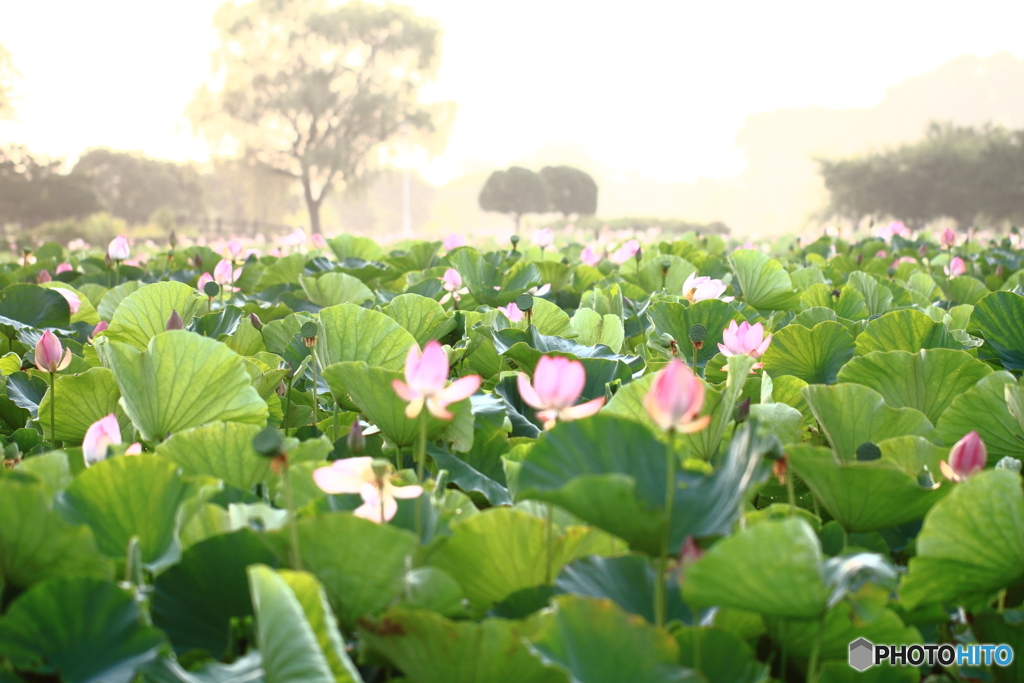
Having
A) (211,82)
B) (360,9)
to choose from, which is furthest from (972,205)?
(211,82)

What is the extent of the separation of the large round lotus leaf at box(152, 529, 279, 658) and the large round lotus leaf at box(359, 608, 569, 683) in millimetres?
101

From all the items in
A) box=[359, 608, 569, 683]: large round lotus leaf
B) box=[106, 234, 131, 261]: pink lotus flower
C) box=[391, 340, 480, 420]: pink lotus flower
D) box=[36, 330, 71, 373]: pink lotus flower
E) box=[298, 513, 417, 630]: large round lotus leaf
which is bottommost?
box=[359, 608, 569, 683]: large round lotus leaf

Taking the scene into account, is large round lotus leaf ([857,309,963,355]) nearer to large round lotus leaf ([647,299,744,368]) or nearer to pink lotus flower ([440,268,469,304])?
large round lotus leaf ([647,299,744,368])

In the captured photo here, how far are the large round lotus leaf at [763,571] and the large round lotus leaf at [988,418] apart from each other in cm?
48

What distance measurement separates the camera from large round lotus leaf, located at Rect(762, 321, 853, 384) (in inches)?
48.1

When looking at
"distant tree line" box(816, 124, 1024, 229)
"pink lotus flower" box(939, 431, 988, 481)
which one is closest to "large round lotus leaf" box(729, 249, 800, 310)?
"pink lotus flower" box(939, 431, 988, 481)

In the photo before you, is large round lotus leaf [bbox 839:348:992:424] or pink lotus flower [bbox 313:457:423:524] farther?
large round lotus leaf [bbox 839:348:992:424]

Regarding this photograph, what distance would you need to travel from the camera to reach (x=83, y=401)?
40.6 inches

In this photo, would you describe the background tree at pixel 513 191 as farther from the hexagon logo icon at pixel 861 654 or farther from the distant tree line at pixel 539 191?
the hexagon logo icon at pixel 861 654

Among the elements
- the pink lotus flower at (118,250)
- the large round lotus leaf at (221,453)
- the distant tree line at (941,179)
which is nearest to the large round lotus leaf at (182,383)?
the large round lotus leaf at (221,453)

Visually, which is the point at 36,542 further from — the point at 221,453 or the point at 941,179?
the point at 941,179

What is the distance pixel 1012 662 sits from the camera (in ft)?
2.05

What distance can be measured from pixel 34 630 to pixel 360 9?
3596cm

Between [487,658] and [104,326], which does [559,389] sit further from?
[104,326]
